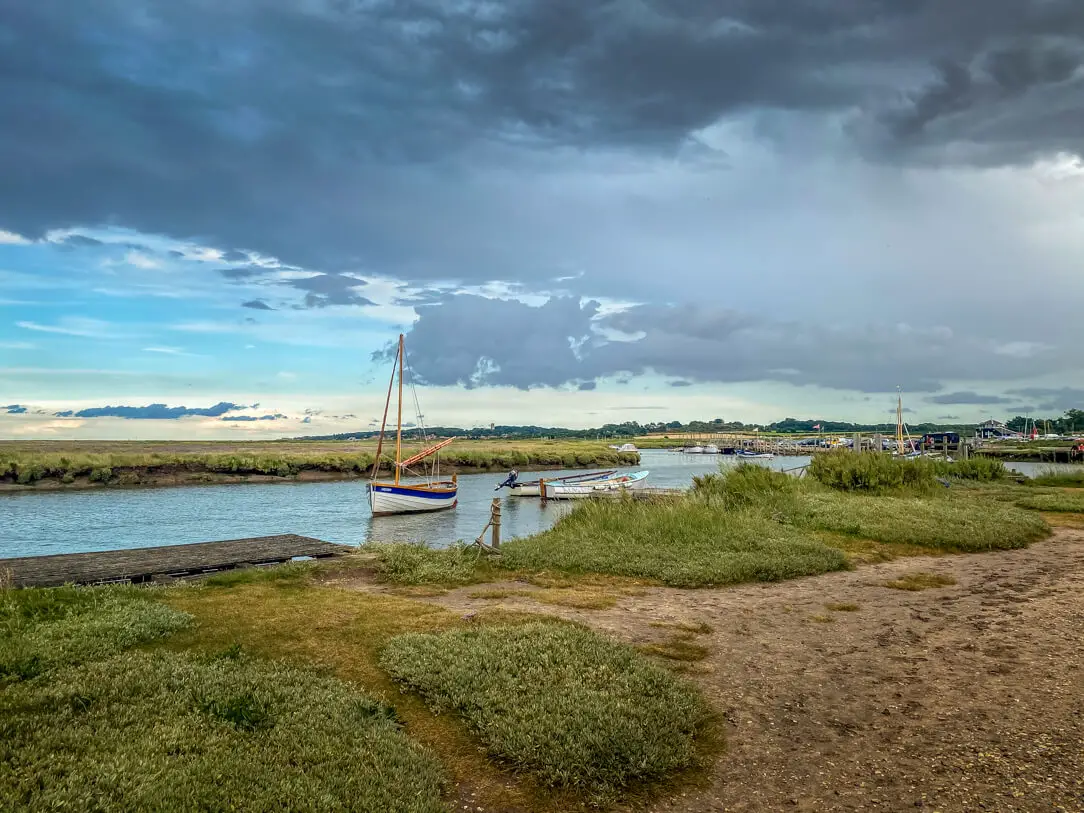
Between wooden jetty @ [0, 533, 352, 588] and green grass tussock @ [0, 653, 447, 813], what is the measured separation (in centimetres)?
913

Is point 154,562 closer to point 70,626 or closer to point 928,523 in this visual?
point 70,626

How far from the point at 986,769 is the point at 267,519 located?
119 feet

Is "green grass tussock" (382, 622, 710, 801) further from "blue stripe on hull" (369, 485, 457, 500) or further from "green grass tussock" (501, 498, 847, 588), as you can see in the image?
"blue stripe on hull" (369, 485, 457, 500)

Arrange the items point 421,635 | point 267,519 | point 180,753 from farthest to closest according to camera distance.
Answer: point 267,519 < point 421,635 < point 180,753

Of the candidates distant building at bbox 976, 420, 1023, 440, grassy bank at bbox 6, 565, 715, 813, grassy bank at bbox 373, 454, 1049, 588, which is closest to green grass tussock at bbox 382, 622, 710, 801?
grassy bank at bbox 6, 565, 715, 813

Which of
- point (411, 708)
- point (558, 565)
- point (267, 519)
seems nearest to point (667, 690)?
point (411, 708)

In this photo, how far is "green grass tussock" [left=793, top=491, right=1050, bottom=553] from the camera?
16.4 metres

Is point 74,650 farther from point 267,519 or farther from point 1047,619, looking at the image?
point 267,519

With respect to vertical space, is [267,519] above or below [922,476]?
below

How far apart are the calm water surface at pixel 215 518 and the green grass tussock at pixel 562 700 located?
48.9 feet

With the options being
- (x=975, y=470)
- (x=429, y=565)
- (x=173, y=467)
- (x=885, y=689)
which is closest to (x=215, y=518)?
(x=173, y=467)

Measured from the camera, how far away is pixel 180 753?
5.07 meters

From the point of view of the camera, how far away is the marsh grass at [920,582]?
12242mm

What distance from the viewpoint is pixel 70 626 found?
27.5 ft
